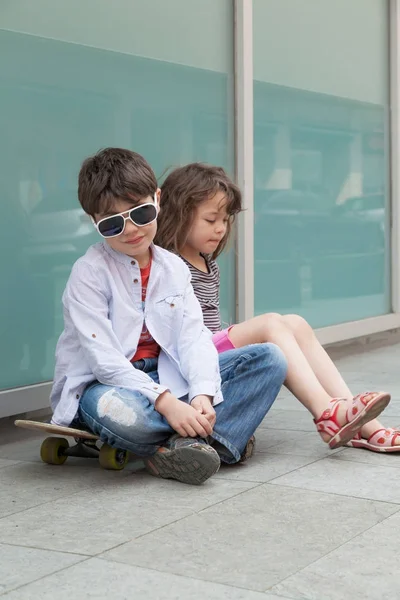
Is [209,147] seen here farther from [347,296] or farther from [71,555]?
[71,555]

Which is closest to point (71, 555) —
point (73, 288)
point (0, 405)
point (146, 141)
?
point (73, 288)

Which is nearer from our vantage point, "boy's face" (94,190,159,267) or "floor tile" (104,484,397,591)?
"floor tile" (104,484,397,591)

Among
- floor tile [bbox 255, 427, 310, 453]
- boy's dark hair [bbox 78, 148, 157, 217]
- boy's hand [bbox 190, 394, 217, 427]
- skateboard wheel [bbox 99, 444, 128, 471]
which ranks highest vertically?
boy's dark hair [bbox 78, 148, 157, 217]

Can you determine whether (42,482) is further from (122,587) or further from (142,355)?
(122,587)

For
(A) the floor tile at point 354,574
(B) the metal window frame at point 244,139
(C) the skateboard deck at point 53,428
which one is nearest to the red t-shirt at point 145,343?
(C) the skateboard deck at point 53,428

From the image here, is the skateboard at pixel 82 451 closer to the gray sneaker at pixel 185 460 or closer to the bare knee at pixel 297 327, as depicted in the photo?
the gray sneaker at pixel 185 460

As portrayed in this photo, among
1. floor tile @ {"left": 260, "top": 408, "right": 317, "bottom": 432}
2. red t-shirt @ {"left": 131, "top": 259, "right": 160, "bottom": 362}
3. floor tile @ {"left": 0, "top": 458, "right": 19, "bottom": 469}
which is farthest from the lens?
floor tile @ {"left": 260, "top": 408, "right": 317, "bottom": 432}

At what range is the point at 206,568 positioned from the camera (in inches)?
98.7

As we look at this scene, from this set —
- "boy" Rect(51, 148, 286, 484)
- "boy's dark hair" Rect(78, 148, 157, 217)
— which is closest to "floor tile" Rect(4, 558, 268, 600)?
"boy" Rect(51, 148, 286, 484)

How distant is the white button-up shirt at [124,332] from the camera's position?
138 inches

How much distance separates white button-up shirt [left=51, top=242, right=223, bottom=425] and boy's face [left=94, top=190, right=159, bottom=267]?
6 cm

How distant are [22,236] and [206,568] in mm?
2210

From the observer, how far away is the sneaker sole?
329 cm

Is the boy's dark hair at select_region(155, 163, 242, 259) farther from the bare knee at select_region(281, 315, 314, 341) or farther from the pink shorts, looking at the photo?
the bare knee at select_region(281, 315, 314, 341)
